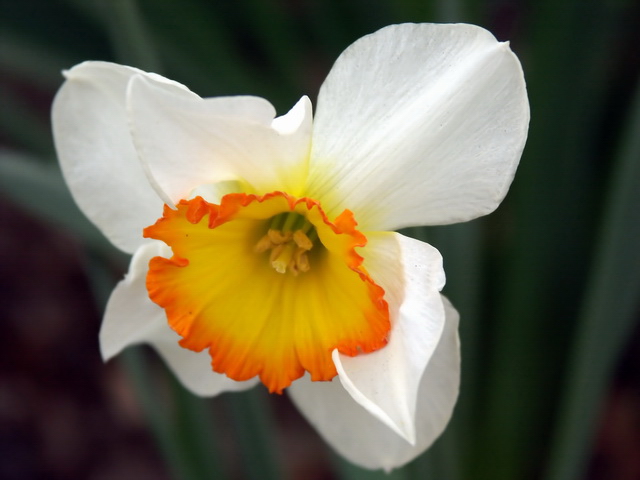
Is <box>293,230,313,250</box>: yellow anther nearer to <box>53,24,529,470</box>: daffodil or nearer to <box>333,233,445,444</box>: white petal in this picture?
<box>53,24,529,470</box>: daffodil

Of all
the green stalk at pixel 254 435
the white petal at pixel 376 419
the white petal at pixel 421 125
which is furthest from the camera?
the green stalk at pixel 254 435

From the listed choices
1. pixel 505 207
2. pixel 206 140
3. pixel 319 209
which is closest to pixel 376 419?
pixel 319 209

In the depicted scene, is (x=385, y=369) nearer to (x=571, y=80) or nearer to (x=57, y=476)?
(x=571, y=80)

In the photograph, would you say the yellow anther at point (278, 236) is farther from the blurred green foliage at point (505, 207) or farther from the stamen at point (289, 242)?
the blurred green foliage at point (505, 207)

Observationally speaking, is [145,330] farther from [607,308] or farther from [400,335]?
[607,308]

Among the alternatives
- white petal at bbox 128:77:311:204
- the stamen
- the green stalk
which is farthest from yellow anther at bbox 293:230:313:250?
the green stalk

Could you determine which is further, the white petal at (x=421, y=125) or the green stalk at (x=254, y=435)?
the green stalk at (x=254, y=435)

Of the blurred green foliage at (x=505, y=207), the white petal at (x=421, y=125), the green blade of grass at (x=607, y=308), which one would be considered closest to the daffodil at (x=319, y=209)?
the white petal at (x=421, y=125)
